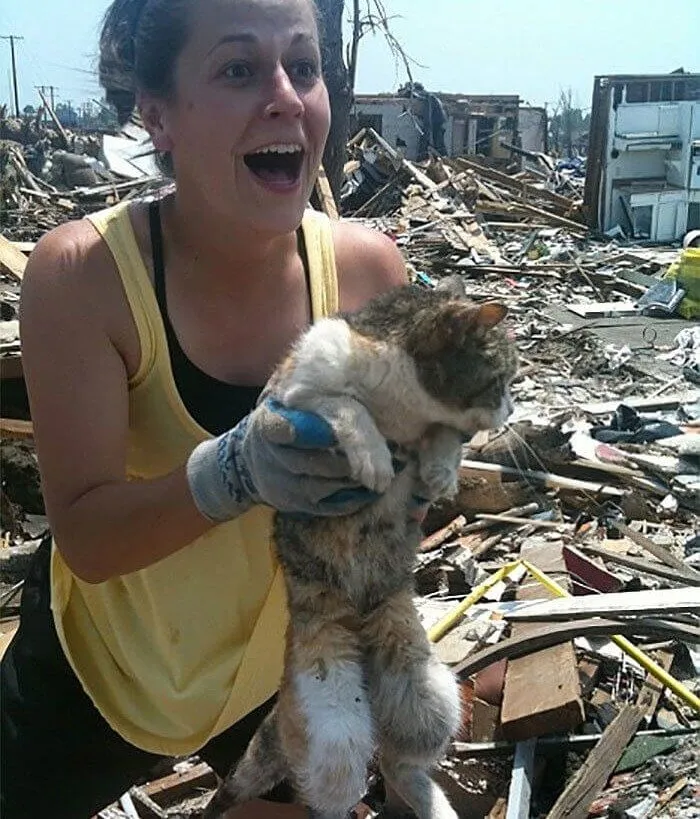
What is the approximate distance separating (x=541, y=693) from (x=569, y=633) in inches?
10.0

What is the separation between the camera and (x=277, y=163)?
1.94m

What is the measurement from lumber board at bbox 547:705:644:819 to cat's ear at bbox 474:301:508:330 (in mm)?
1789

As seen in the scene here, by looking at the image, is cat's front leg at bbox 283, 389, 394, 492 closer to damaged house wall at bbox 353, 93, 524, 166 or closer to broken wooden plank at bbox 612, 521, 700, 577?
broken wooden plank at bbox 612, 521, 700, 577

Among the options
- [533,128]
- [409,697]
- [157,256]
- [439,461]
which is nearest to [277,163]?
[157,256]

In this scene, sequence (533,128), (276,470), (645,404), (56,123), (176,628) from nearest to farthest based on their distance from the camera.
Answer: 1. (276,470)
2. (176,628)
3. (645,404)
4. (56,123)
5. (533,128)

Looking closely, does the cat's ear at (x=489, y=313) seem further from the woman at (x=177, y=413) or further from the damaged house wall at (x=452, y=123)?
the damaged house wall at (x=452, y=123)

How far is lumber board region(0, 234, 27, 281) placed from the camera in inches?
307

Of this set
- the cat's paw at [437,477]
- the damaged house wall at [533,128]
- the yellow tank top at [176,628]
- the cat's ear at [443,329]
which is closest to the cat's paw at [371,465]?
the cat's paw at [437,477]

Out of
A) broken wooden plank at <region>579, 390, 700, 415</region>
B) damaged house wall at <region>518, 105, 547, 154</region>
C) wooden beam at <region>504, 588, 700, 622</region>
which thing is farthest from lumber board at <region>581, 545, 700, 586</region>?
damaged house wall at <region>518, 105, 547, 154</region>

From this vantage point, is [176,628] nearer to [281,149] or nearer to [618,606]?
[281,149]

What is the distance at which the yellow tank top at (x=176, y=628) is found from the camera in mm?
2107

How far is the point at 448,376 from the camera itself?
6.35 feet

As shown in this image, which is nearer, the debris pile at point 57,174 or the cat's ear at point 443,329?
the cat's ear at point 443,329

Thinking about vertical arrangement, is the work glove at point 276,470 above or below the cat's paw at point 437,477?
above
